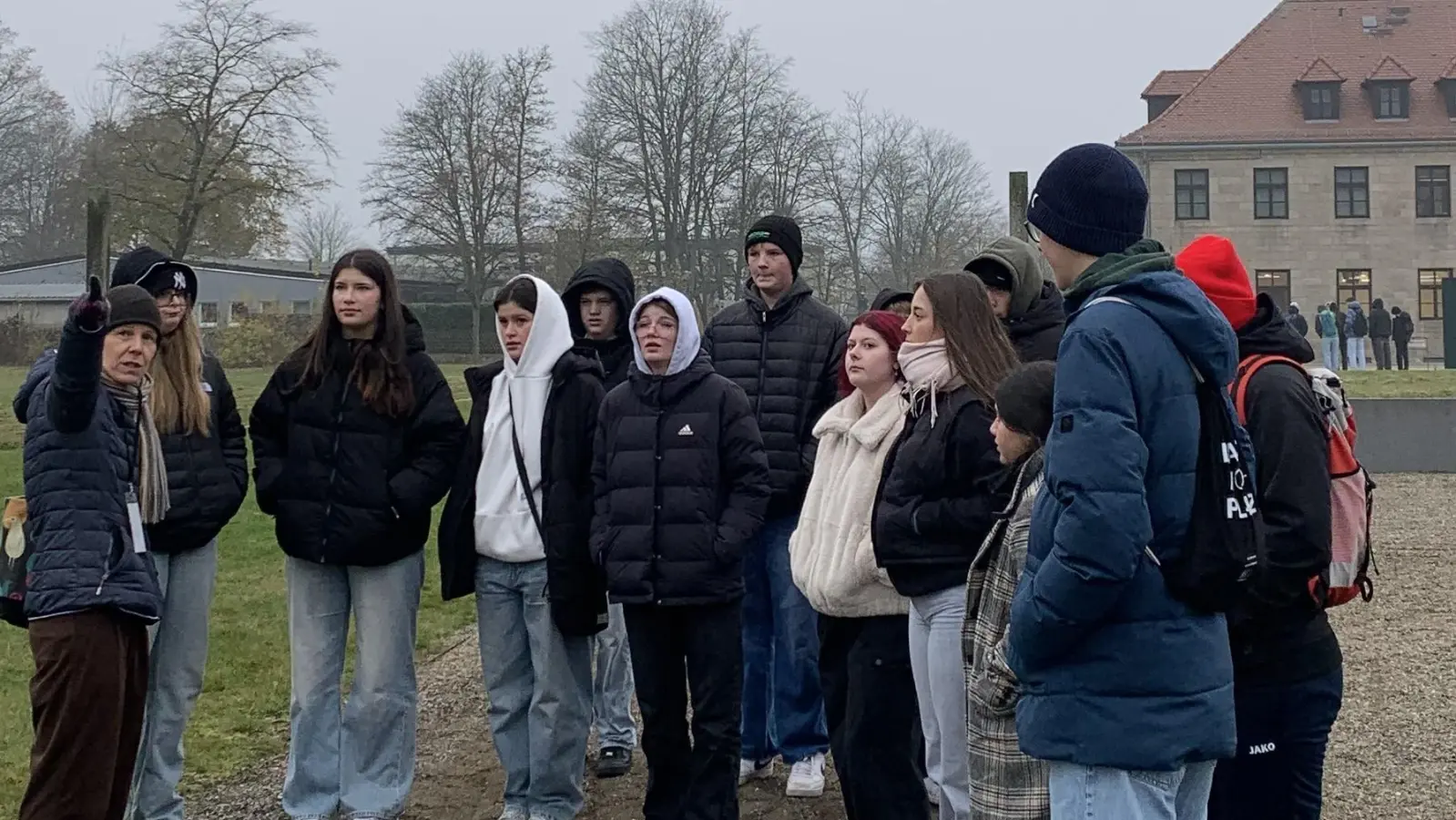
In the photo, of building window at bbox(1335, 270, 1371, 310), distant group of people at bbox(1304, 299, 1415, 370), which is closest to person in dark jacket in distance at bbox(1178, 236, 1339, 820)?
distant group of people at bbox(1304, 299, 1415, 370)

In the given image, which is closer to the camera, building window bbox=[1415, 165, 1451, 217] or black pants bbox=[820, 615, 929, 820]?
black pants bbox=[820, 615, 929, 820]

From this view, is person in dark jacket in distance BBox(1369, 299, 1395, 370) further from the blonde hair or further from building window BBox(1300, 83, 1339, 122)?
the blonde hair

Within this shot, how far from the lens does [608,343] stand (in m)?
6.63

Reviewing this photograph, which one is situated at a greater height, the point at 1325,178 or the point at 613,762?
the point at 1325,178

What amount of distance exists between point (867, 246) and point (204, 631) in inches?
2004

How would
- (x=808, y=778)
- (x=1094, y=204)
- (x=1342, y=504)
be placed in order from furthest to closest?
(x=808, y=778), (x=1342, y=504), (x=1094, y=204)

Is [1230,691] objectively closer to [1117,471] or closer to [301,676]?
[1117,471]

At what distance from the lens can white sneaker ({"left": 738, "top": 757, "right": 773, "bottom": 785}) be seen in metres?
6.34

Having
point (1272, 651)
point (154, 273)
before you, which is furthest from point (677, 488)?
point (1272, 651)

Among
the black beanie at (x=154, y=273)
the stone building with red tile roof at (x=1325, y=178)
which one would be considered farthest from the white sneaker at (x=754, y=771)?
the stone building with red tile roof at (x=1325, y=178)

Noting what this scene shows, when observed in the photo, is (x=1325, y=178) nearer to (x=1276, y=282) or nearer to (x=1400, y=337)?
(x=1276, y=282)

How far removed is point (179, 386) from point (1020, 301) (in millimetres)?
3240

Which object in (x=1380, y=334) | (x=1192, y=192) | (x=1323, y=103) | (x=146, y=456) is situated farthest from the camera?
(x=1323, y=103)

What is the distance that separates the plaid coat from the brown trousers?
2831 mm
